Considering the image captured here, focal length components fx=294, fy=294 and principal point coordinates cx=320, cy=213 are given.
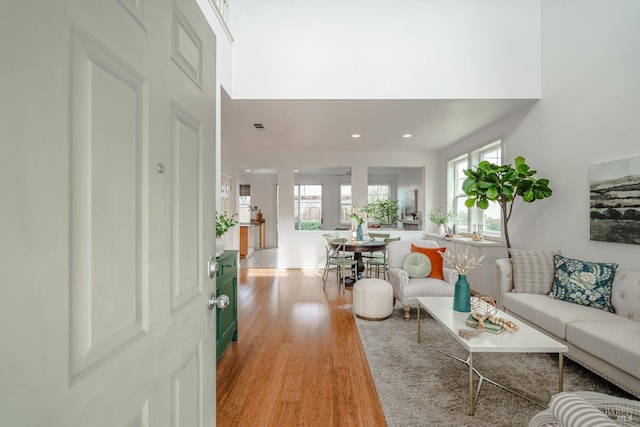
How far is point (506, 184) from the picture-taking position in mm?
3617

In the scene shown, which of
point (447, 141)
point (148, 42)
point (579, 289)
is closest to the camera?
point (148, 42)

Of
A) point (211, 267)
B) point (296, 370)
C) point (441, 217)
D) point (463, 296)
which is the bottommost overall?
point (296, 370)

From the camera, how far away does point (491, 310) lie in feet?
7.32

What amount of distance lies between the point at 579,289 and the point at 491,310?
1.21 meters

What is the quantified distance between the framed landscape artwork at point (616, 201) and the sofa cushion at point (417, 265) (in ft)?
5.40

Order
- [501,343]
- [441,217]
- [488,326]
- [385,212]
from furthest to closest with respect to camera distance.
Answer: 1. [385,212]
2. [441,217]
3. [488,326]
4. [501,343]

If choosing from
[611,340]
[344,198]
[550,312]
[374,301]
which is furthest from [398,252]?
[344,198]

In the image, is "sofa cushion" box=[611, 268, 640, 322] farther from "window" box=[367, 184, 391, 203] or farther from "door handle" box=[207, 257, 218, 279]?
"window" box=[367, 184, 391, 203]

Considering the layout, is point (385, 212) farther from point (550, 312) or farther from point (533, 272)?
point (550, 312)

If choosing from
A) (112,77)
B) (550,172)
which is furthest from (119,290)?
(550,172)

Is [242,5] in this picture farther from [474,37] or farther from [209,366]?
[209,366]

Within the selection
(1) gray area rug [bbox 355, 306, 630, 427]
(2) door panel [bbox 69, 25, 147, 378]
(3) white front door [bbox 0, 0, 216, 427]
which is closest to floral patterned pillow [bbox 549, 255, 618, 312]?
(1) gray area rug [bbox 355, 306, 630, 427]

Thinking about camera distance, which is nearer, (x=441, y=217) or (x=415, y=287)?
(x=415, y=287)

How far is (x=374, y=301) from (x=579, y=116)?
300 centimetres
